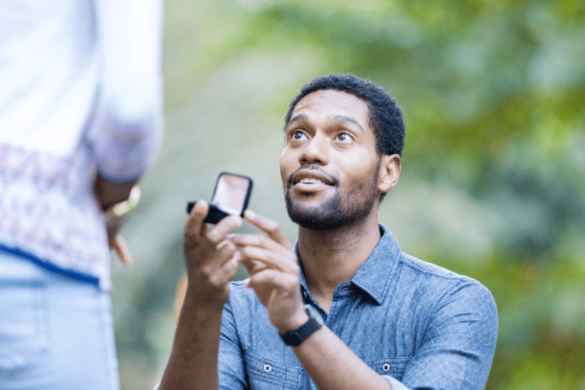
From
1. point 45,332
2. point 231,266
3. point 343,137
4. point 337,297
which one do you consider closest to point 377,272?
point 337,297

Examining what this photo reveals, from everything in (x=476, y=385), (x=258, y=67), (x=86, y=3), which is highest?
(x=258, y=67)

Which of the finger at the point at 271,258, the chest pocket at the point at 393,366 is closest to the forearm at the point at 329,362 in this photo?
the finger at the point at 271,258

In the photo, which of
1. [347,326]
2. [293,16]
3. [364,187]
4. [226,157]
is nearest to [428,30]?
[293,16]

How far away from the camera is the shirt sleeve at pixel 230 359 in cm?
238

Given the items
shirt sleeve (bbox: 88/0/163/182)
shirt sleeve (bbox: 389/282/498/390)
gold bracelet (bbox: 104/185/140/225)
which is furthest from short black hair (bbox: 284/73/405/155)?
shirt sleeve (bbox: 88/0/163/182)

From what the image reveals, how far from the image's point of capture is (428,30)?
5.58 metres

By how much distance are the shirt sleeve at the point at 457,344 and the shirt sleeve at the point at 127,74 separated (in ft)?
4.21

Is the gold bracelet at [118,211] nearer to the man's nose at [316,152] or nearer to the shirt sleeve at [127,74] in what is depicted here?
the shirt sleeve at [127,74]

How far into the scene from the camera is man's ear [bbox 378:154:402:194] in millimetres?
2693

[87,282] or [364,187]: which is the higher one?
[364,187]

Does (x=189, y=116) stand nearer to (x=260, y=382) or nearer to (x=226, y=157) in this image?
(x=226, y=157)

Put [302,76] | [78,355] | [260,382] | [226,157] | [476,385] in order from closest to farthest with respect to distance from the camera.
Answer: [78,355] → [476,385] → [260,382] → [302,76] → [226,157]

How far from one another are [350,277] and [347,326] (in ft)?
0.70

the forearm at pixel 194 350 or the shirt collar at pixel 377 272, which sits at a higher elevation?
the shirt collar at pixel 377 272
